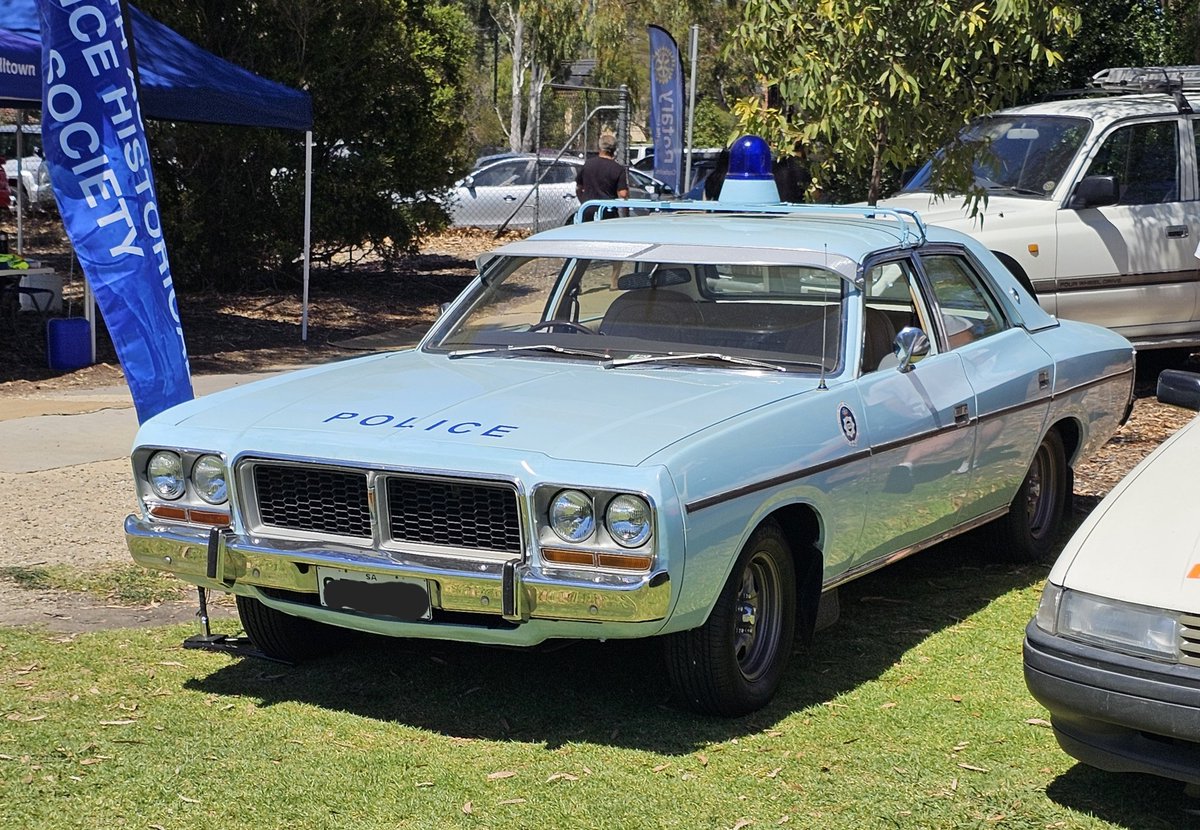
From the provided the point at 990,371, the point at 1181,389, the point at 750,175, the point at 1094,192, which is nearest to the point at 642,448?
the point at 1181,389

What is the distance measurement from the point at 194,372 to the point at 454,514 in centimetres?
863

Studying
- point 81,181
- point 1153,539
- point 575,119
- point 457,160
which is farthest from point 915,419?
point 575,119

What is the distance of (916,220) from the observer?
21.0 ft

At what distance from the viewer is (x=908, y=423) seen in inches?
222

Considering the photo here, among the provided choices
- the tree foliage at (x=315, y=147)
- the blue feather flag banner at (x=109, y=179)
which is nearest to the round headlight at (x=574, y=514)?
the blue feather flag banner at (x=109, y=179)

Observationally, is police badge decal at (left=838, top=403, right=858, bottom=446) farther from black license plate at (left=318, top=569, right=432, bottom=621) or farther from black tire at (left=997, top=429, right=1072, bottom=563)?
black tire at (left=997, top=429, right=1072, bottom=563)

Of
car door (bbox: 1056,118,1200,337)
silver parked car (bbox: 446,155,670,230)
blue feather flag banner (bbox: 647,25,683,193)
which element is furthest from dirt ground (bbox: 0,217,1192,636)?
silver parked car (bbox: 446,155,670,230)

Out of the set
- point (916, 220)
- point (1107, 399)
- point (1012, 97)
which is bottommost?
point (1107, 399)

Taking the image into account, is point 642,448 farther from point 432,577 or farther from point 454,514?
point 432,577

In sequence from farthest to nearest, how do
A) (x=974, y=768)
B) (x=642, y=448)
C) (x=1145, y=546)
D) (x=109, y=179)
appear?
(x=109, y=179)
(x=974, y=768)
(x=642, y=448)
(x=1145, y=546)

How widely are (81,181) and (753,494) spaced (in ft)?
10.5

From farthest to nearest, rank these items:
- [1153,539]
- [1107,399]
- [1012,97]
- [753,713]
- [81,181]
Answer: [1012,97], [1107,399], [81,181], [753,713], [1153,539]

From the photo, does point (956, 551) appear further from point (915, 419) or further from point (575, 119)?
point (575, 119)

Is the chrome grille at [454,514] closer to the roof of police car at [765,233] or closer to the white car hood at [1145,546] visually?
the white car hood at [1145,546]
